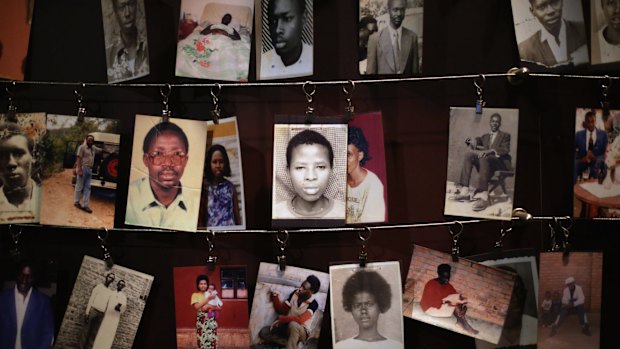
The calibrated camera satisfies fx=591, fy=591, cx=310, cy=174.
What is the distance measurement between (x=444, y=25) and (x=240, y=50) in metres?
0.36

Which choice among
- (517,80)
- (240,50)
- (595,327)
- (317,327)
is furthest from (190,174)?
(595,327)

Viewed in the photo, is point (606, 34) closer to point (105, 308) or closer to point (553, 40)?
point (553, 40)

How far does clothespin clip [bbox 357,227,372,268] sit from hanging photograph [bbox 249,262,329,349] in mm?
66

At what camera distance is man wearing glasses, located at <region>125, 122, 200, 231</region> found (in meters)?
1.01

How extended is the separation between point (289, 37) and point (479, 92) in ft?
1.13

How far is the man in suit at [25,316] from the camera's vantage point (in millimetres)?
1043

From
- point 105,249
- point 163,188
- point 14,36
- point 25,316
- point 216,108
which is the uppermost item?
point 14,36

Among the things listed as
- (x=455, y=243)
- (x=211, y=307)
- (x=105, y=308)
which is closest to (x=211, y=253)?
(x=211, y=307)

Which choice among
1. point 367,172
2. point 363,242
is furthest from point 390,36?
point 363,242

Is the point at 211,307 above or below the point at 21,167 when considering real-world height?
below

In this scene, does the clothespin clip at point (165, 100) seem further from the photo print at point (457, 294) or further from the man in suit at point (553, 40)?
the man in suit at point (553, 40)

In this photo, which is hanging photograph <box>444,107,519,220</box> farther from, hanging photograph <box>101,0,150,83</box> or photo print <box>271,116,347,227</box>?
hanging photograph <box>101,0,150,83</box>

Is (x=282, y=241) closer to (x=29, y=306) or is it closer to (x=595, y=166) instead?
(x=29, y=306)

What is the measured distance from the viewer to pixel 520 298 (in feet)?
3.43
